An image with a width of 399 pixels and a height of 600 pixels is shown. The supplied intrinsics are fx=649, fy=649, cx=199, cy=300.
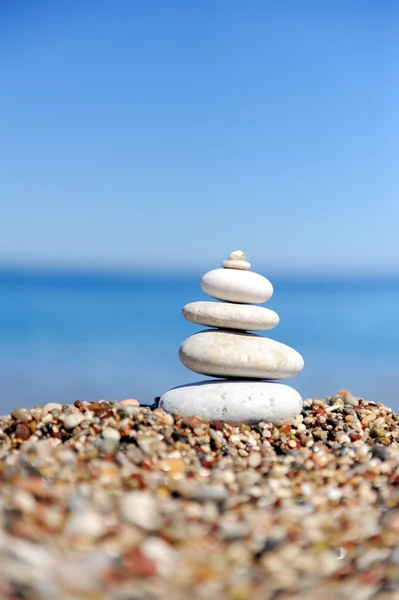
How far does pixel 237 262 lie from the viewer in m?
7.57

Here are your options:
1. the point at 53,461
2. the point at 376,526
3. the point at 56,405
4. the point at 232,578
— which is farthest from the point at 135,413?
the point at 232,578

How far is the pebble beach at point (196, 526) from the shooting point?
2648 mm

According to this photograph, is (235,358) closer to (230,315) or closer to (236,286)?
(230,315)

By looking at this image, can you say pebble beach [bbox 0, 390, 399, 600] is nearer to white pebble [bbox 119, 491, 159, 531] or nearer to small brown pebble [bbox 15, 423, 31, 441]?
white pebble [bbox 119, 491, 159, 531]

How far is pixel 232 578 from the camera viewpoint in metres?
2.79

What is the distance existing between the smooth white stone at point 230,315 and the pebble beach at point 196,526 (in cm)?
197

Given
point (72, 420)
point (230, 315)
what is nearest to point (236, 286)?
point (230, 315)

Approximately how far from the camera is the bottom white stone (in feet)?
22.4

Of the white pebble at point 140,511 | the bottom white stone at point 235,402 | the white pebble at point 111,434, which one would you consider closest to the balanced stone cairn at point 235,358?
the bottom white stone at point 235,402

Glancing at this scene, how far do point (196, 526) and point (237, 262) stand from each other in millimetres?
4600

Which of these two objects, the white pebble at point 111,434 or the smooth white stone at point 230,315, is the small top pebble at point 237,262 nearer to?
the smooth white stone at point 230,315

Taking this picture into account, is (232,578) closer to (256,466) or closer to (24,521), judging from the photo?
(24,521)

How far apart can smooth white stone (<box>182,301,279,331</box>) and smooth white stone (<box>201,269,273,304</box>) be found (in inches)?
3.8

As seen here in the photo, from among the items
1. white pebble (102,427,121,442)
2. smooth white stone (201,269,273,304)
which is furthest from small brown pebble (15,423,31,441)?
smooth white stone (201,269,273,304)
